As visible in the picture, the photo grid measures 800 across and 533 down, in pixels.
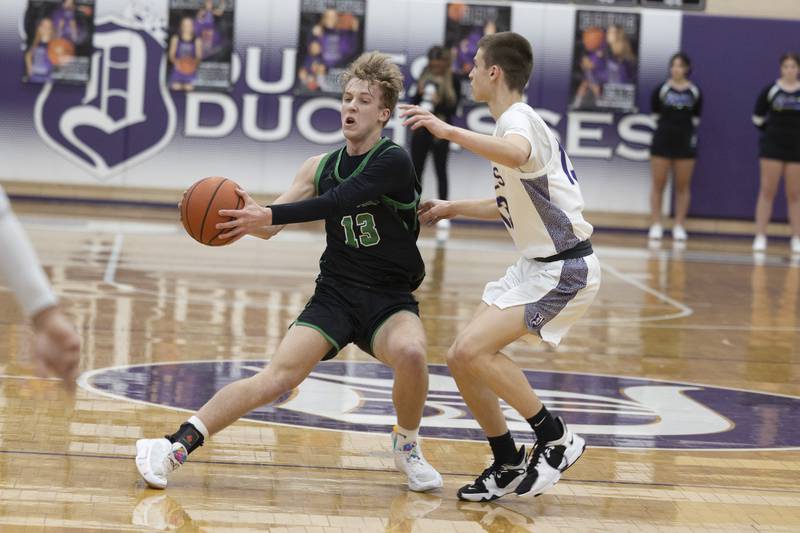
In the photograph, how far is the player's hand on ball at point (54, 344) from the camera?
242cm

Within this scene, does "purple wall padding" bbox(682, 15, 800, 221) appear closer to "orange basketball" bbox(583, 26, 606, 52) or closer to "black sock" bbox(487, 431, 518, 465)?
"orange basketball" bbox(583, 26, 606, 52)

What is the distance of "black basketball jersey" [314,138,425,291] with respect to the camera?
15.8ft

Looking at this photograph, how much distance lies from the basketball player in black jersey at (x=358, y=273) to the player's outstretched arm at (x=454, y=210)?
78 mm

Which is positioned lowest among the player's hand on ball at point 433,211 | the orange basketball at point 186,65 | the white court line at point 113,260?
the white court line at point 113,260

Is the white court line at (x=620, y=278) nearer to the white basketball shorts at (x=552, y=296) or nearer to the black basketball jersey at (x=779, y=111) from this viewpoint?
the black basketball jersey at (x=779, y=111)

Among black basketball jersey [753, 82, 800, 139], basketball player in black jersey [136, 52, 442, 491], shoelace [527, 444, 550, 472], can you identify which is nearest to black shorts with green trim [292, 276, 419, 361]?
basketball player in black jersey [136, 52, 442, 491]

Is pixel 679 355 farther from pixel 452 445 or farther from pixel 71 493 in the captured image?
pixel 71 493

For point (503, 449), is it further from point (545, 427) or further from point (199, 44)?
point (199, 44)

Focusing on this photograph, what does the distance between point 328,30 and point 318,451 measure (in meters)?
11.9

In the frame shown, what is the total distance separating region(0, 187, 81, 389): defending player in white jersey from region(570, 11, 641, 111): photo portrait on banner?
47.6 feet

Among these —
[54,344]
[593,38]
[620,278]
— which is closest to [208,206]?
[54,344]

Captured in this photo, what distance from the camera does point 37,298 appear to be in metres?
2.41

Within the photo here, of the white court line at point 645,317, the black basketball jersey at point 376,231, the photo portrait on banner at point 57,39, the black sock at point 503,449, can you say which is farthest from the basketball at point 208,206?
the photo portrait on banner at point 57,39

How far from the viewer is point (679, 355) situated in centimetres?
786
